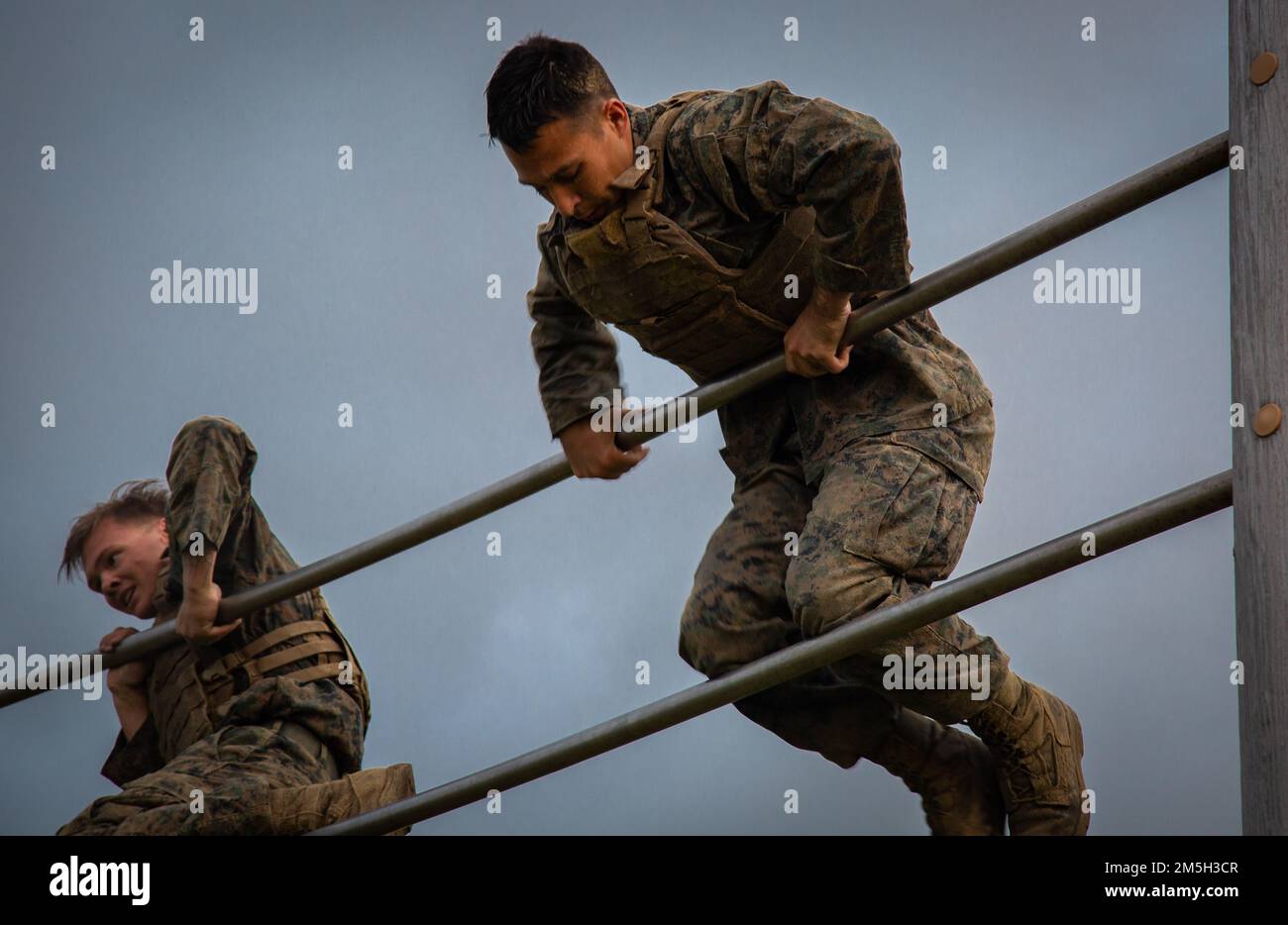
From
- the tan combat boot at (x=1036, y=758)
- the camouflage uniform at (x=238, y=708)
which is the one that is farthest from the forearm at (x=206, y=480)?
the tan combat boot at (x=1036, y=758)

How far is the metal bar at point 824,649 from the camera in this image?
2.00 m

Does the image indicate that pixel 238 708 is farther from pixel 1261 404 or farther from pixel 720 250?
pixel 1261 404

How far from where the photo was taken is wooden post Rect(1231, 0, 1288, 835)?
189cm

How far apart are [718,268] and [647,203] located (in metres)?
0.13

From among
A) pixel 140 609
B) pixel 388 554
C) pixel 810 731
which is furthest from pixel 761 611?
pixel 140 609

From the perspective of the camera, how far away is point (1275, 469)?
74.7 inches

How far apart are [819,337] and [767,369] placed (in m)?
0.09

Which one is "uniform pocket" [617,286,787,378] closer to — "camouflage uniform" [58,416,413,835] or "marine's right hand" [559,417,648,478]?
"marine's right hand" [559,417,648,478]

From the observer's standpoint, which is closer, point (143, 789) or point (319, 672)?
point (143, 789)

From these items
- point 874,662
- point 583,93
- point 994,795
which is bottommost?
point 994,795

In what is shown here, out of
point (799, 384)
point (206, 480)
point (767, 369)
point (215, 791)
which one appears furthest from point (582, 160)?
point (215, 791)

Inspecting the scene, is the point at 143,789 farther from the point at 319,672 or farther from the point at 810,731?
the point at 810,731

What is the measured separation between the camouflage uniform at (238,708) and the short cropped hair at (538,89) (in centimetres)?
109

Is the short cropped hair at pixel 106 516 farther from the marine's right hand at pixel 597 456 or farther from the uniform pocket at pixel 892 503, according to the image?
the uniform pocket at pixel 892 503
